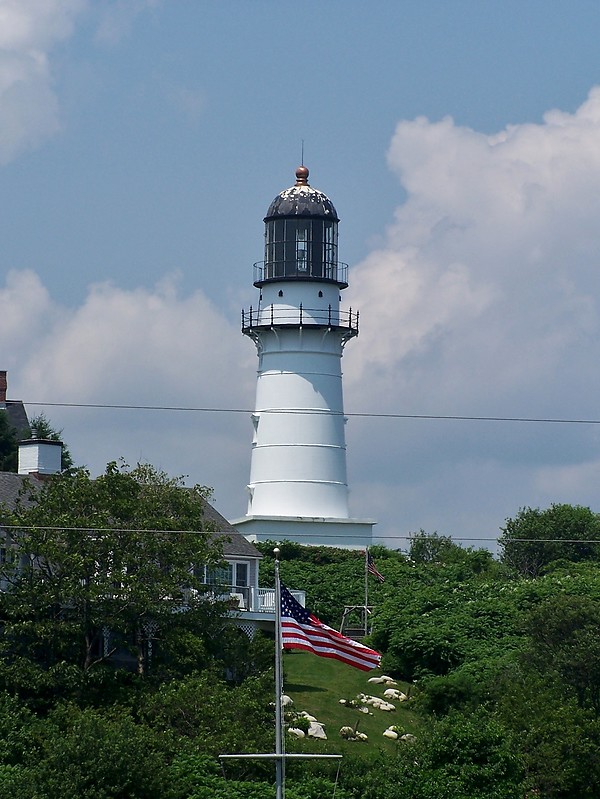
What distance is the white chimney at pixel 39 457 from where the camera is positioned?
195 feet

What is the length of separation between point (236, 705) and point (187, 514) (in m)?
7.68

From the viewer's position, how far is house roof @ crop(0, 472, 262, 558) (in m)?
55.0

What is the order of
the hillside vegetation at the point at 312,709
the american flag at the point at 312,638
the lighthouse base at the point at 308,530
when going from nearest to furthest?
the american flag at the point at 312,638
the hillside vegetation at the point at 312,709
the lighthouse base at the point at 308,530

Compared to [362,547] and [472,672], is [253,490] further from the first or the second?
[472,672]

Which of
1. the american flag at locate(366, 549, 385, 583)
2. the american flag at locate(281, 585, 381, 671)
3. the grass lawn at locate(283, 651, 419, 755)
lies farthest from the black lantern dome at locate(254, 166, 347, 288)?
the american flag at locate(281, 585, 381, 671)

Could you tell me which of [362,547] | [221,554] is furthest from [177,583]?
[362,547]

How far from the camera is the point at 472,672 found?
55.1 m

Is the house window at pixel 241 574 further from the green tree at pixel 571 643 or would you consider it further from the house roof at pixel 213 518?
the green tree at pixel 571 643

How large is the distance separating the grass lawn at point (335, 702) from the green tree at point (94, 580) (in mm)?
4140

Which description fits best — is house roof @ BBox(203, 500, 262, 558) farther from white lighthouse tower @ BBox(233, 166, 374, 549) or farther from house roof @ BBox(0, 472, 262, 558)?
A: white lighthouse tower @ BBox(233, 166, 374, 549)

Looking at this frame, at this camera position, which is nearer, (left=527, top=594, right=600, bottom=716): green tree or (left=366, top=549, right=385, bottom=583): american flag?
(left=527, top=594, right=600, bottom=716): green tree

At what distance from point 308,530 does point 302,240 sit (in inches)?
492

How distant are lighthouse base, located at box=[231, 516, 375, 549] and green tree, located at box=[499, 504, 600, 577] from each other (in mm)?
10118

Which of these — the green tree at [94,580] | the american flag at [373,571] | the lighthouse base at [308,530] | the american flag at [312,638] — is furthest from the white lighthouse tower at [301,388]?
the american flag at [312,638]
